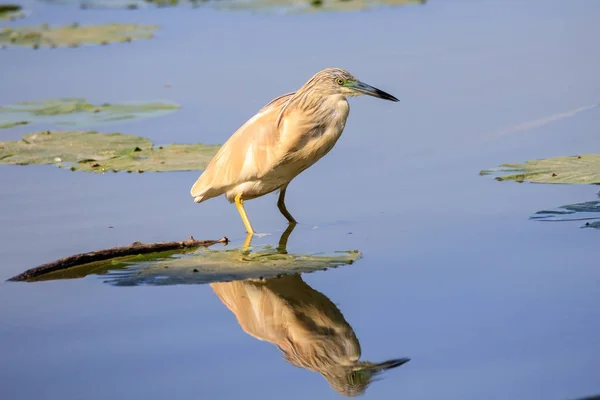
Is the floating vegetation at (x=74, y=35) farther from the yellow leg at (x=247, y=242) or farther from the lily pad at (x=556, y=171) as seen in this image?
the lily pad at (x=556, y=171)

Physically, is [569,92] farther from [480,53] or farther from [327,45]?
[327,45]

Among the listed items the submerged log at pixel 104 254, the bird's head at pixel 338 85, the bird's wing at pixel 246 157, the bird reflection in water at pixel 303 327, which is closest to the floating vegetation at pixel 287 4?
the bird's wing at pixel 246 157

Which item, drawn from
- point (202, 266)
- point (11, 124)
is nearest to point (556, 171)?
point (202, 266)

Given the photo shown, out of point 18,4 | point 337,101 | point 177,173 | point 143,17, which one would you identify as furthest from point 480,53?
point 18,4

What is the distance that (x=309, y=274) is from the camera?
20.7ft

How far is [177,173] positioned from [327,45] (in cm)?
492

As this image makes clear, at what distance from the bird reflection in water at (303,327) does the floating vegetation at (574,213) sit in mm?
1694

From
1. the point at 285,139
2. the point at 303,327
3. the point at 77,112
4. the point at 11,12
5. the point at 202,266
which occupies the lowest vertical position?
the point at 303,327

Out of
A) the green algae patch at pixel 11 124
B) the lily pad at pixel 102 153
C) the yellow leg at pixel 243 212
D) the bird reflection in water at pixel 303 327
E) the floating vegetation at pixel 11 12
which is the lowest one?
the bird reflection in water at pixel 303 327

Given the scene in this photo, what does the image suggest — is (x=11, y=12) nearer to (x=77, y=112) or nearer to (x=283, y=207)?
(x=77, y=112)

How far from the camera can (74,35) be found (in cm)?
1600

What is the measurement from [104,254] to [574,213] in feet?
9.57

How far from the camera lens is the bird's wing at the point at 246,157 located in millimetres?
7227

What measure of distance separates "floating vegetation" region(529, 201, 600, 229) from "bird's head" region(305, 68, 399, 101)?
4.30 feet
